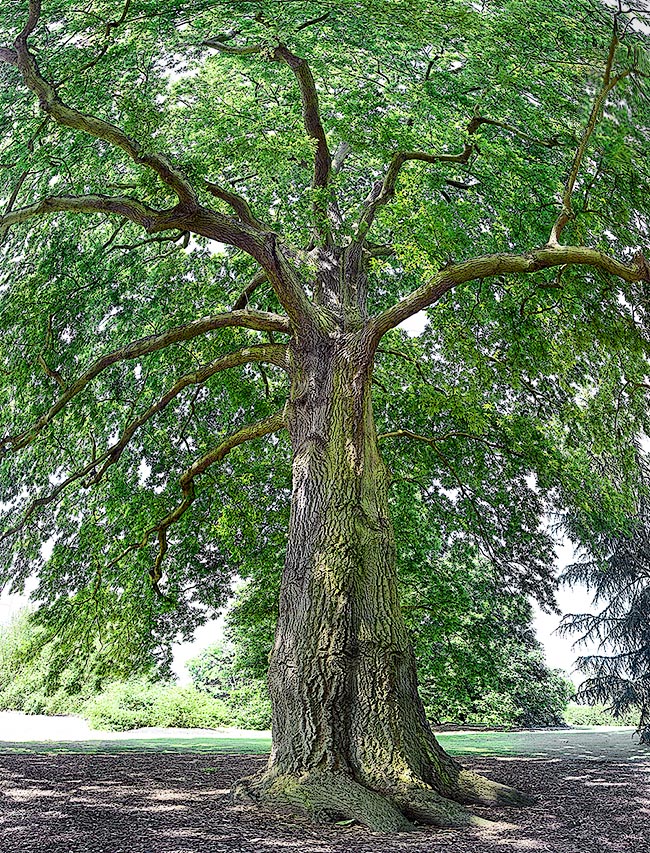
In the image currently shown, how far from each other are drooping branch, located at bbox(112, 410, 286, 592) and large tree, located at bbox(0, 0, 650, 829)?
0.16ft

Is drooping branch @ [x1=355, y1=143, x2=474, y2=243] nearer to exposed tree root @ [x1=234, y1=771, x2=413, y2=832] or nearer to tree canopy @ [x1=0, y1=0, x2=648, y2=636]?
tree canopy @ [x1=0, y1=0, x2=648, y2=636]

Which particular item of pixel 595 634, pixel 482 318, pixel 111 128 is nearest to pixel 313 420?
pixel 111 128

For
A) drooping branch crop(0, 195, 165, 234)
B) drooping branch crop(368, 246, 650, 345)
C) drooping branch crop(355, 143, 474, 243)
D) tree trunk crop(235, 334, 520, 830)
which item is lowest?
tree trunk crop(235, 334, 520, 830)

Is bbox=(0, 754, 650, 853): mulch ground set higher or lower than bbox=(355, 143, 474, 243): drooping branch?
lower

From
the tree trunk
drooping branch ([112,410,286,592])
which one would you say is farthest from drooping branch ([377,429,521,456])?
the tree trunk

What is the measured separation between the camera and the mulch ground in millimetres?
4133

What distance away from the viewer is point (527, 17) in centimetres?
799

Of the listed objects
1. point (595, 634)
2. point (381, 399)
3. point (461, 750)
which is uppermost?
point (381, 399)

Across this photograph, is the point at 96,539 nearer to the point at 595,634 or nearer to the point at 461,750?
the point at 461,750

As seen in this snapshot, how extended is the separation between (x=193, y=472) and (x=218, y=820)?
499 cm

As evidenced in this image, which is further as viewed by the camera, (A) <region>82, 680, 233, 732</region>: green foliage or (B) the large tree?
(A) <region>82, 680, 233, 732</region>: green foliage

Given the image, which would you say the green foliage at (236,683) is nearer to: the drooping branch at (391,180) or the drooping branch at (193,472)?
the drooping branch at (193,472)

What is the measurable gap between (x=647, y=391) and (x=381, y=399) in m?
4.40

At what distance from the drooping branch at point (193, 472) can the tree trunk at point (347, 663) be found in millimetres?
1473
